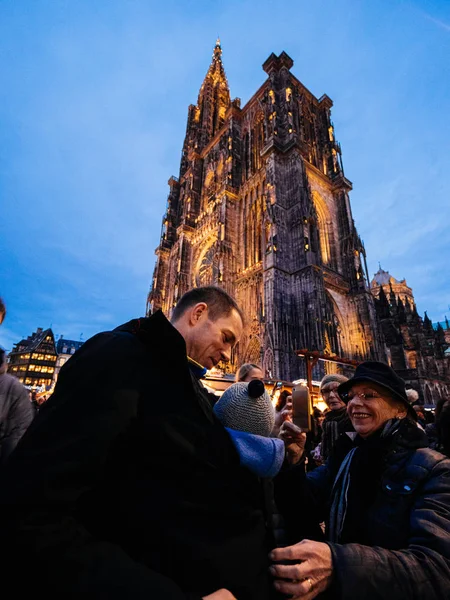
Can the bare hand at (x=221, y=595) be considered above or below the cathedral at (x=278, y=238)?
below

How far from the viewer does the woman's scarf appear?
174 cm

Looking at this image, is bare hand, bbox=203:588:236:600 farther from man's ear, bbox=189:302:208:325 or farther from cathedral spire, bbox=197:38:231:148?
cathedral spire, bbox=197:38:231:148

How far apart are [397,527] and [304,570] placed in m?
0.65

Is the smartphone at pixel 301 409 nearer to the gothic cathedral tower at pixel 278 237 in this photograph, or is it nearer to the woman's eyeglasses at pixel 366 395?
the woman's eyeglasses at pixel 366 395

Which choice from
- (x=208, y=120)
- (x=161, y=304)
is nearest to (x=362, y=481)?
(x=161, y=304)

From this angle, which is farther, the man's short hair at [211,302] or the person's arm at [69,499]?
the man's short hair at [211,302]

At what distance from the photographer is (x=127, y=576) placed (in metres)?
0.76

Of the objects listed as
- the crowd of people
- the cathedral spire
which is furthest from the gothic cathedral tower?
the crowd of people

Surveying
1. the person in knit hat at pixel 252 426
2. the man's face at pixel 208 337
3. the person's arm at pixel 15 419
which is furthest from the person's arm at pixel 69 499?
the person's arm at pixel 15 419

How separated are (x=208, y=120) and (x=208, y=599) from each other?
150 feet

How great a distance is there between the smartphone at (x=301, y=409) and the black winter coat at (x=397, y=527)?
40cm

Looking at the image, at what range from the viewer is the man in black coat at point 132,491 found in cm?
73

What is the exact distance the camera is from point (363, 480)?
5.75 feet

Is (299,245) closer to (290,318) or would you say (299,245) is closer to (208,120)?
(290,318)
